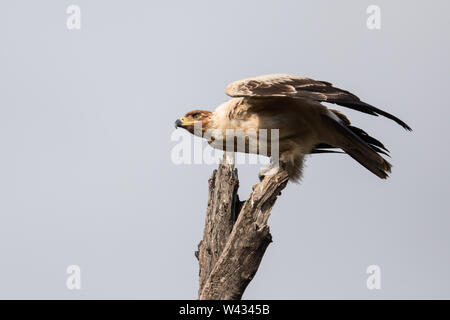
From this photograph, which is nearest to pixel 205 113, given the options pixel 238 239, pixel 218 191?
pixel 218 191

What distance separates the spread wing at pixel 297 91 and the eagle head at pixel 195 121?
0.79 m

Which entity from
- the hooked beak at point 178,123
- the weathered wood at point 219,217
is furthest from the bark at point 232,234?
the hooked beak at point 178,123

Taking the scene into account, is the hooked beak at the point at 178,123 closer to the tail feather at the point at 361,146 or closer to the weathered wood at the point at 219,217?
the weathered wood at the point at 219,217

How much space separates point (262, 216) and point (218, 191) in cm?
73

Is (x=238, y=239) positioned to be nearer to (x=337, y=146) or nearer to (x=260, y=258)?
(x=260, y=258)

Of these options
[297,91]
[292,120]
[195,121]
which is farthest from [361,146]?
[195,121]

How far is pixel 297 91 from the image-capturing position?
9969 millimetres

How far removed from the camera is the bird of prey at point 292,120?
10109mm

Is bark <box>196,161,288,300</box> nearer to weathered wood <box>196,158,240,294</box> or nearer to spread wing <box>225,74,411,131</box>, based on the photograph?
weathered wood <box>196,158,240,294</box>

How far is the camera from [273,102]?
10.6 meters

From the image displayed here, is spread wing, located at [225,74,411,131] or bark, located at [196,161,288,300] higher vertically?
spread wing, located at [225,74,411,131]

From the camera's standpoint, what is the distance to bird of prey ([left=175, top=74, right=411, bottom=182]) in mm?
10109

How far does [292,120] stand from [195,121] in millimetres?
1271

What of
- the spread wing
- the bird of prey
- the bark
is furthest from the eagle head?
the bark
